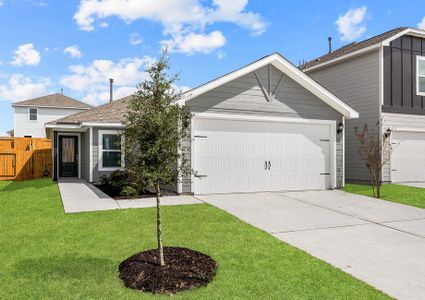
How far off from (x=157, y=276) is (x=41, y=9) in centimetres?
1066

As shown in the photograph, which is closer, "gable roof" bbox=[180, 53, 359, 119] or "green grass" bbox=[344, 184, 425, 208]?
"green grass" bbox=[344, 184, 425, 208]

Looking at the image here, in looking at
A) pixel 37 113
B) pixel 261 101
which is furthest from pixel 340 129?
pixel 37 113

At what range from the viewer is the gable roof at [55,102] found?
1274 inches

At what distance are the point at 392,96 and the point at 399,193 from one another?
478cm

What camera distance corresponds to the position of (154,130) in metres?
4.59

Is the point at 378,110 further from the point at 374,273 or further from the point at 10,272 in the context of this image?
the point at 10,272

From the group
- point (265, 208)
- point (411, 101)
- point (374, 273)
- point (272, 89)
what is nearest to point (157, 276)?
point (374, 273)

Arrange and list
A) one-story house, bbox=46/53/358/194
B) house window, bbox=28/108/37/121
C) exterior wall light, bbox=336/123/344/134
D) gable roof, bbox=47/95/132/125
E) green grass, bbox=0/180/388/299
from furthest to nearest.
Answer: house window, bbox=28/108/37/121, gable roof, bbox=47/95/132/125, exterior wall light, bbox=336/123/344/134, one-story house, bbox=46/53/358/194, green grass, bbox=0/180/388/299

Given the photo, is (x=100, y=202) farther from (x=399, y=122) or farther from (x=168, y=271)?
(x=399, y=122)

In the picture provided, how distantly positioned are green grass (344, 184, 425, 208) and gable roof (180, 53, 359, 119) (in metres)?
2.89

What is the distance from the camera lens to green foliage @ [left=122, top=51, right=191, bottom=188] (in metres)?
4.57

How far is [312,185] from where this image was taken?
12.7 m

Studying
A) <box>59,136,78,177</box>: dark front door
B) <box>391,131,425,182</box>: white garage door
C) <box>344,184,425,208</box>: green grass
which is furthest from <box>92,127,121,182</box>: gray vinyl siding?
<box>391,131,425,182</box>: white garage door

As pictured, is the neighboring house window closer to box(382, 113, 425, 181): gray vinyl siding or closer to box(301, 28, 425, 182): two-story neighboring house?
box(301, 28, 425, 182): two-story neighboring house
